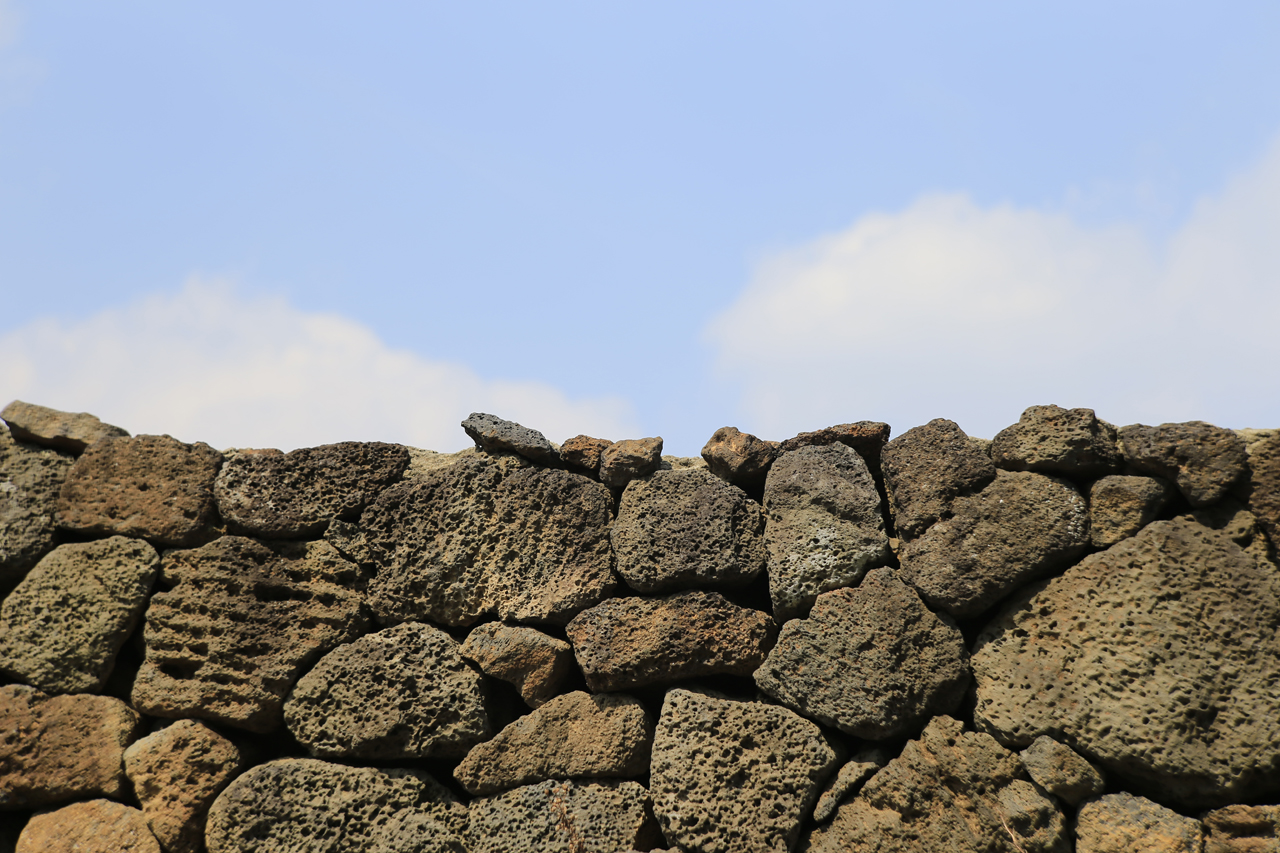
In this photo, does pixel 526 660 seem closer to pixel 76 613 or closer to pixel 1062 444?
pixel 76 613

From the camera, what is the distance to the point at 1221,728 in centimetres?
286

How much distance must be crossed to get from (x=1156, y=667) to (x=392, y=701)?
2.45 metres

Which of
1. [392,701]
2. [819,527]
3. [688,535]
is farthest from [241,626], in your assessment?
[819,527]

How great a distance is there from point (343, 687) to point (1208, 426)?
2.96 meters

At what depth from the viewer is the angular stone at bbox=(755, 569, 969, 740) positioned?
3168 millimetres

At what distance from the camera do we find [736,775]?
3227 mm

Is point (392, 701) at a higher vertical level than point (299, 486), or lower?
lower

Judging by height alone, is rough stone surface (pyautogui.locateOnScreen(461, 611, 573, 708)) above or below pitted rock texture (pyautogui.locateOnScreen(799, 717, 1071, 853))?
above

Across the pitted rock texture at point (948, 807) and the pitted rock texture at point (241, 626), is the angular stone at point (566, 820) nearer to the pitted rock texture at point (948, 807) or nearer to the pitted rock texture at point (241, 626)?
the pitted rock texture at point (948, 807)

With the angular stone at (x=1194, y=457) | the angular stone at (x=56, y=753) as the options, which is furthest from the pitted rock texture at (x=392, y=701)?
the angular stone at (x=1194, y=457)

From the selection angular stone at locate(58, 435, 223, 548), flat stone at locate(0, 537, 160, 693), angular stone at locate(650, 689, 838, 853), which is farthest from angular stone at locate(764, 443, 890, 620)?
flat stone at locate(0, 537, 160, 693)

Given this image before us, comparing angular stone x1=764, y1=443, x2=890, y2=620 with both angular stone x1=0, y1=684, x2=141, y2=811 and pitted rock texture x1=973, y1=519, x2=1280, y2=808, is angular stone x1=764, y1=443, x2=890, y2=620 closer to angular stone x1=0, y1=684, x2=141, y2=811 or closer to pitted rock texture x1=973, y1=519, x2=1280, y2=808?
pitted rock texture x1=973, y1=519, x2=1280, y2=808

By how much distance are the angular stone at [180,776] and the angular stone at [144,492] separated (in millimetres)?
713

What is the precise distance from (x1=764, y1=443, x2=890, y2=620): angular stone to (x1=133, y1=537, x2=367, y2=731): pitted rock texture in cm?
154
